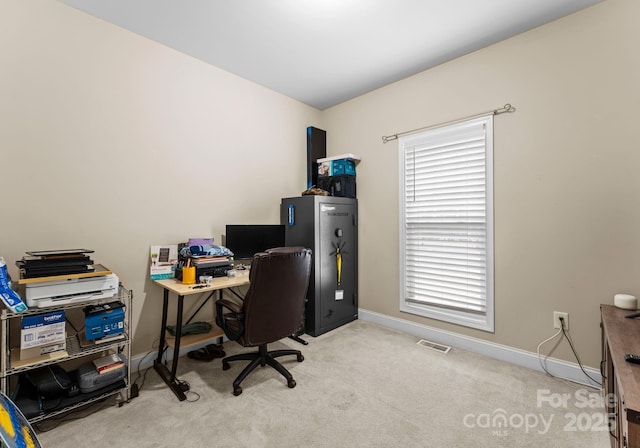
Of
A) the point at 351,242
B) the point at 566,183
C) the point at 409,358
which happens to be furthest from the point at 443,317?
the point at 566,183

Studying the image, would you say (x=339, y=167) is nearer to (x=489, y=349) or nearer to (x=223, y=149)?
(x=223, y=149)

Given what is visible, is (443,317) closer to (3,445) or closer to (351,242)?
(351,242)

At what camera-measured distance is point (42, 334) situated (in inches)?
68.4

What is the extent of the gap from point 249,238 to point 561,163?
279 cm

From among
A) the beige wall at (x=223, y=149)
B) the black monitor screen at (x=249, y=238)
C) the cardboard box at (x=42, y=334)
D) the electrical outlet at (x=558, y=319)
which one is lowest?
the electrical outlet at (x=558, y=319)

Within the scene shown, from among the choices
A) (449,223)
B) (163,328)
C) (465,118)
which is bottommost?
(163,328)

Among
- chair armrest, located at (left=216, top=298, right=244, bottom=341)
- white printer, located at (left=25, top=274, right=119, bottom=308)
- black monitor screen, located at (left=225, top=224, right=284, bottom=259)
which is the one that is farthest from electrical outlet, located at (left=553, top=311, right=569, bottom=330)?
white printer, located at (left=25, top=274, right=119, bottom=308)

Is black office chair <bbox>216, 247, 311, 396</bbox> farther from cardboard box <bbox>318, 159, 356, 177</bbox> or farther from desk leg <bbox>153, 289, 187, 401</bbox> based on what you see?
cardboard box <bbox>318, 159, 356, 177</bbox>

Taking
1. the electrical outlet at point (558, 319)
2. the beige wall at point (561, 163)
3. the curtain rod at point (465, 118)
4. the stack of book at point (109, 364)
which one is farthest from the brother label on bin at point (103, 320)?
the electrical outlet at point (558, 319)

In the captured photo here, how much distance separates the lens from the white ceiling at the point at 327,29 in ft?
7.01

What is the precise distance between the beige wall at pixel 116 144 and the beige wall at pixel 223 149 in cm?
1

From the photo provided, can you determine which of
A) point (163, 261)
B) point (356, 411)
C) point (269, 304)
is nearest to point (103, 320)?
point (163, 261)

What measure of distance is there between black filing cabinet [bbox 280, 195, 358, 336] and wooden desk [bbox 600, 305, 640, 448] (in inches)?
86.4

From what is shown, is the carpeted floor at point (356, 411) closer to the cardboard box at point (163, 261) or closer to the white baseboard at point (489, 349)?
the white baseboard at point (489, 349)
